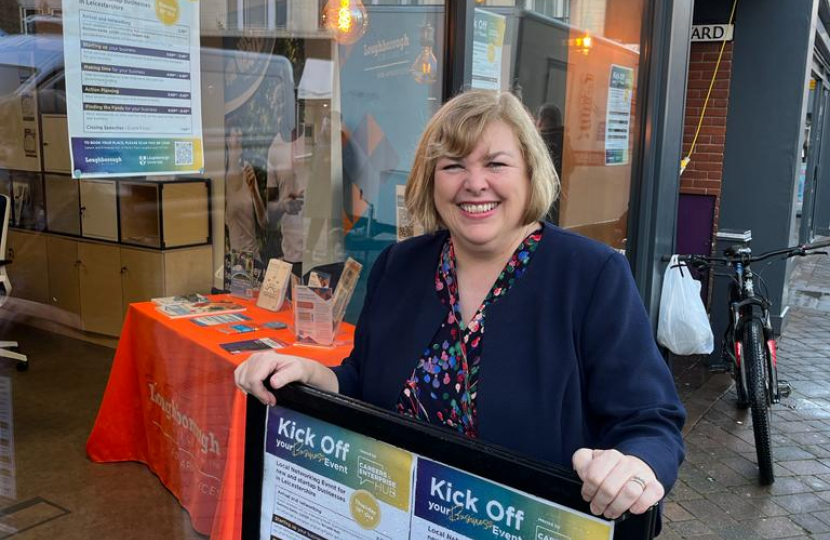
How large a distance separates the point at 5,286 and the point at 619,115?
15.6 ft

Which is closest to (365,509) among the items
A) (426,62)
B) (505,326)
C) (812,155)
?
(505,326)

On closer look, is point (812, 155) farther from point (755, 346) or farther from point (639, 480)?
point (639, 480)

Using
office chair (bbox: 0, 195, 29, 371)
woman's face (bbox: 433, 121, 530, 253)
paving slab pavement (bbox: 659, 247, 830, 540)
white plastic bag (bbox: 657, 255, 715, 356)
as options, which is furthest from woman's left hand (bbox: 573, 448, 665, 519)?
office chair (bbox: 0, 195, 29, 371)

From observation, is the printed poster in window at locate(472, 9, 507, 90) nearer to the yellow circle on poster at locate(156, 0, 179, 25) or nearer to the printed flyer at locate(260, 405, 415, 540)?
the yellow circle on poster at locate(156, 0, 179, 25)

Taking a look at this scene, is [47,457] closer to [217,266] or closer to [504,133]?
[217,266]

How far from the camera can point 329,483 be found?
1275 millimetres

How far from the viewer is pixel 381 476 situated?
1206 millimetres

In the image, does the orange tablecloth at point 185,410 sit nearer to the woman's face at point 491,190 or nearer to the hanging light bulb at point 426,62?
the hanging light bulb at point 426,62

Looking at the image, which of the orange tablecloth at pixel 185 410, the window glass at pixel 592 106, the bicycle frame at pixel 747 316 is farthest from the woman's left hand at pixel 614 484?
the window glass at pixel 592 106

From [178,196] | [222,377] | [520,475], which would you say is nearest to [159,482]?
[222,377]

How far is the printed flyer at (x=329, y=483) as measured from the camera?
1.20 m

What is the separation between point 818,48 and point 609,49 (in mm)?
8095

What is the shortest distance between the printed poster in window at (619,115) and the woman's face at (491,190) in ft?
13.5

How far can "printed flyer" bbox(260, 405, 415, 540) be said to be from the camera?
1.20m
